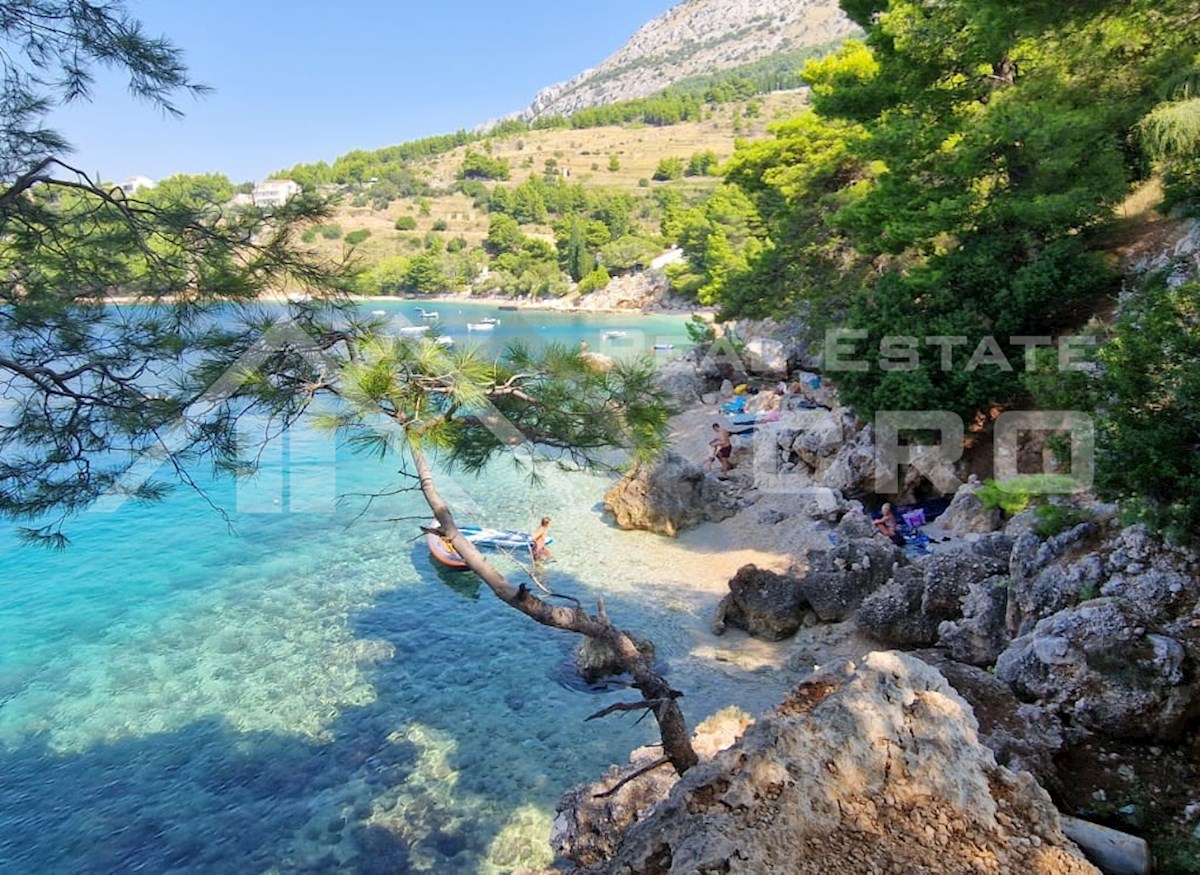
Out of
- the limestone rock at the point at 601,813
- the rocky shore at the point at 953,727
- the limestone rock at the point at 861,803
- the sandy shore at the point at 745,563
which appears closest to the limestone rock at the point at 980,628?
the rocky shore at the point at 953,727

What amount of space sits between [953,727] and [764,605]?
632 centimetres

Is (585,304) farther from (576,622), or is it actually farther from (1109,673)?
(1109,673)

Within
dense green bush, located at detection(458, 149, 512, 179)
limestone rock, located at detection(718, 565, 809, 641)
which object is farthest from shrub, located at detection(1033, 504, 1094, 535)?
dense green bush, located at detection(458, 149, 512, 179)

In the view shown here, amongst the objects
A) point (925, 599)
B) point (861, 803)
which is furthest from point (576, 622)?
point (925, 599)

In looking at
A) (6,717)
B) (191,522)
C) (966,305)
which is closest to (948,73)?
(966,305)

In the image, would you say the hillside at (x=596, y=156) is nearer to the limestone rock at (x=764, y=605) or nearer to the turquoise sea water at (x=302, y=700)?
the turquoise sea water at (x=302, y=700)

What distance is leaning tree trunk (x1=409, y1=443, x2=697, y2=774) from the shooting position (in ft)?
12.8

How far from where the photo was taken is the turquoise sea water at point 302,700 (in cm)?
618

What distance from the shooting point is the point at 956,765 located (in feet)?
8.82

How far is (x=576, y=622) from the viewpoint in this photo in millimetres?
4113

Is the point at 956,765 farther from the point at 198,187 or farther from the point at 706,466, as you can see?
the point at 706,466

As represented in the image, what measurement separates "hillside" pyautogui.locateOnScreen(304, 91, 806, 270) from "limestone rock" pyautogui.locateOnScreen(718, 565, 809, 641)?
6573cm

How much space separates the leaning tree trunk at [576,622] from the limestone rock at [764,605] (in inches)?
197

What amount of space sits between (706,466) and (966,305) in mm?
7195
